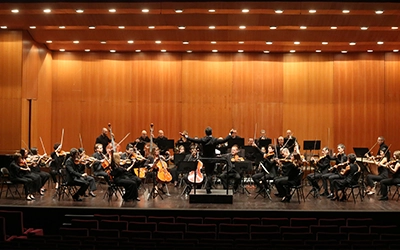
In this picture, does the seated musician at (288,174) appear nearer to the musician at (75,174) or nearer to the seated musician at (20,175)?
the musician at (75,174)

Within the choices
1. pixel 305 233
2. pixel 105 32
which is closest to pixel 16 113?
pixel 105 32

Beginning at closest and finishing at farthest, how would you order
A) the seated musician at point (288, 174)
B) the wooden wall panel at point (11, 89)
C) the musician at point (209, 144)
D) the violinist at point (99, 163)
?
the musician at point (209, 144), the seated musician at point (288, 174), the violinist at point (99, 163), the wooden wall panel at point (11, 89)

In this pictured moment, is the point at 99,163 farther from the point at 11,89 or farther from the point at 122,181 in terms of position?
the point at 11,89

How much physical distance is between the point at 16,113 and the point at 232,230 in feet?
33.3

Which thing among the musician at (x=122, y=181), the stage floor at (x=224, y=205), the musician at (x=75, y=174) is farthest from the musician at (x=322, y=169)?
the musician at (x=75, y=174)

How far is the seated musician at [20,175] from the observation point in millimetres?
12038

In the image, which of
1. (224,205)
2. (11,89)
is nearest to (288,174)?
(224,205)

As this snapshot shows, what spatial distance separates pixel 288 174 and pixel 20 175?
6.73m

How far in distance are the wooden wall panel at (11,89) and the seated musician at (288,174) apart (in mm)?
8766

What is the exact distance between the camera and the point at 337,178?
12.4 metres

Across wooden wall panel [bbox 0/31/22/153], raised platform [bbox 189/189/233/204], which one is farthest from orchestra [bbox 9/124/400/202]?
wooden wall panel [bbox 0/31/22/153]

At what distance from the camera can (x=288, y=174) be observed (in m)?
12.1

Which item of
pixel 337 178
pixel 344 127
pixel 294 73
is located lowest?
pixel 337 178

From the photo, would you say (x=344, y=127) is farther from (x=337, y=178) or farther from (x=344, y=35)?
(x=337, y=178)
